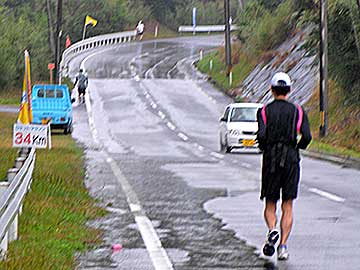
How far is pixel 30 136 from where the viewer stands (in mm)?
17375

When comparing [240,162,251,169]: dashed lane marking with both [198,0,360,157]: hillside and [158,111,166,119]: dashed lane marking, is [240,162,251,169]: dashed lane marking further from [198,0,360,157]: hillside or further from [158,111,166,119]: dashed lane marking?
[158,111,166,119]: dashed lane marking

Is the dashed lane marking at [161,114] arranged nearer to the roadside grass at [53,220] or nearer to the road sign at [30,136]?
the roadside grass at [53,220]

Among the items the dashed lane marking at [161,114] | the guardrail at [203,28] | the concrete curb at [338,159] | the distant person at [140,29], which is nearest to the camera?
the concrete curb at [338,159]

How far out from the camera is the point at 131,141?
3634 cm

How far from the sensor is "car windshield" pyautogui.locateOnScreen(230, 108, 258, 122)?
32812 mm

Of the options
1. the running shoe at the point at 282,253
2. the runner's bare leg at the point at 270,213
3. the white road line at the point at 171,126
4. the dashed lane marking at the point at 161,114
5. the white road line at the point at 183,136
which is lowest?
the dashed lane marking at the point at 161,114

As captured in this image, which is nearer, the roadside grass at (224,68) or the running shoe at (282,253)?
the running shoe at (282,253)

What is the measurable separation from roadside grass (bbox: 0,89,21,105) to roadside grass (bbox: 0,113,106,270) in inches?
1256

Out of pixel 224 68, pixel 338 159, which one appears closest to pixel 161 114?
pixel 224 68

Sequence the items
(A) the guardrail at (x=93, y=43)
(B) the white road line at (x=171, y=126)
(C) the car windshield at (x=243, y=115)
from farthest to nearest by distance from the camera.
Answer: (A) the guardrail at (x=93, y=43) → (B) the white road line at (x=171, y=126) → (C) the car windshield at (x=243, y=115)

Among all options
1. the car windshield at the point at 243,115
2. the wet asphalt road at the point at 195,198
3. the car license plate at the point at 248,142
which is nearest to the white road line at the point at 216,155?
the wet asphalt road at the point at 195,198

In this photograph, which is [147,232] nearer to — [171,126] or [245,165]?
[245,165]

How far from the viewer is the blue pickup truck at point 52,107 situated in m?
39.2

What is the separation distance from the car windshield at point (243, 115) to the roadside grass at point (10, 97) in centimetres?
2395
